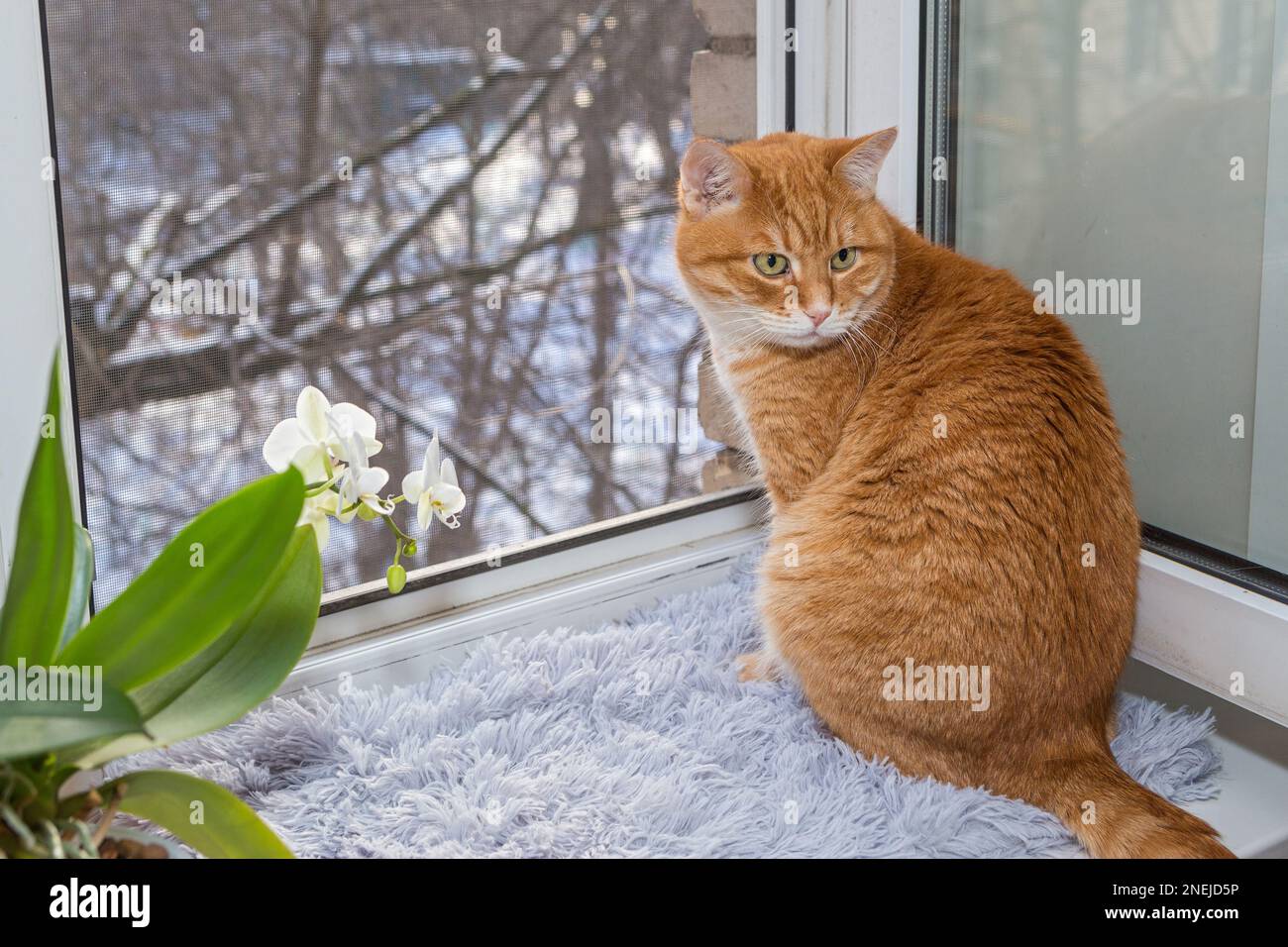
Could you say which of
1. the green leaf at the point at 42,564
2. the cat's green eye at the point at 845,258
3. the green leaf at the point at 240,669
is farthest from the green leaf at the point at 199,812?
the cat's green eye at the point at 845,258

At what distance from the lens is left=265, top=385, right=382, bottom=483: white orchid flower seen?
123cm

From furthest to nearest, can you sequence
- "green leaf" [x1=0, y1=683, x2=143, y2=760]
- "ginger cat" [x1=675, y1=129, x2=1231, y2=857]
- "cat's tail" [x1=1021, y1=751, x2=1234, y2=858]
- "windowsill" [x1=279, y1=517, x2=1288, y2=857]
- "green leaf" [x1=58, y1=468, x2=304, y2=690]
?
"windowsill" [x1=279, y1=517, x2=1288, y2=857] < "ginger cat" [x1=675, y1=129, x2=1231, y2=857] < "cat's tail" [x1=1021, y1=751, x2=1234, y2=858] < "green leaf" [x1=58, y1=468, x2=304, y2=690] < "green leaf" [x1=0, y1=683, x2=143, y2=760]

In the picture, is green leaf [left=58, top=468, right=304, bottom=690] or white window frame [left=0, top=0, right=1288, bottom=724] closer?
green leaf [left=58, top=468, right=304, bottom=690]

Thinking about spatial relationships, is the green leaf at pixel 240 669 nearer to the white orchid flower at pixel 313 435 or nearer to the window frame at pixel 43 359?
the white orchid flower at pixel 313 435

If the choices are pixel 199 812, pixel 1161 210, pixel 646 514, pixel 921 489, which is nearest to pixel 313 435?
pixel 199 812

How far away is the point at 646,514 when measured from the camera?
77.5 inches

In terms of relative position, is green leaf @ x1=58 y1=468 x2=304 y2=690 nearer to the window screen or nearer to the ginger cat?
the window screen

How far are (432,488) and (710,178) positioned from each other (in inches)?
21.7

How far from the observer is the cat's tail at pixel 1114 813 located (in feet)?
3.95

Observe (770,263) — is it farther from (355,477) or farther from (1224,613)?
(1224,613)

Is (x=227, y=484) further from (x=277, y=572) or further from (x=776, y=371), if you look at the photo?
(x=776, y=371)

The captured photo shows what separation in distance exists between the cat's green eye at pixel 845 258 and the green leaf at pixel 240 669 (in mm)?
782

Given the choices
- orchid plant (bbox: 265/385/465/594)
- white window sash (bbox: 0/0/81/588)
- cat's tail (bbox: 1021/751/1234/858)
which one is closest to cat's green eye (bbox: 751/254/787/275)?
orchid plant (bbox: 265/385/465/594)

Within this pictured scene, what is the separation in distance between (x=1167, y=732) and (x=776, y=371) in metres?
0.71
